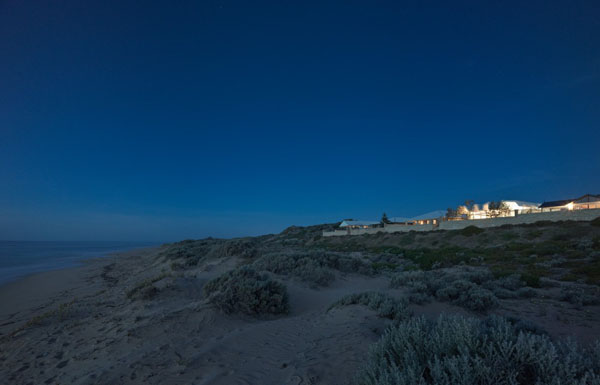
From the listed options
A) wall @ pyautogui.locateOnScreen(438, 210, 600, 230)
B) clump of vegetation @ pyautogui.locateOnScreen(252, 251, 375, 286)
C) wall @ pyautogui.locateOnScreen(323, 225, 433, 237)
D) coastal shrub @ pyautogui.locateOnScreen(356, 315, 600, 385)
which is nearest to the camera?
coastal shrub @ pyautogui.locateOnScreen(356, 315, 600, 385)

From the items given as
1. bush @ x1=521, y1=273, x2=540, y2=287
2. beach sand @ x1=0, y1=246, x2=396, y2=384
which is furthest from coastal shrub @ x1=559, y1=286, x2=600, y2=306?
beach sand @ x1=0, y1=246, x2=396, y2=384

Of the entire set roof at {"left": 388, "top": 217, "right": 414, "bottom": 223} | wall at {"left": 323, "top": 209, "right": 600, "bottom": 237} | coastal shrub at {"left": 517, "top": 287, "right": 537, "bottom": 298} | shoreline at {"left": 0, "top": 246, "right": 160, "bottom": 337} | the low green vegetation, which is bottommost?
shoreline at {"left": 0, "top": 246, "right": 160, "bottom": 337}

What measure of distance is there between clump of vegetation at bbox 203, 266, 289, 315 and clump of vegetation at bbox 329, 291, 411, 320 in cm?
146

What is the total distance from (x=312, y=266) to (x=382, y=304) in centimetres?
570

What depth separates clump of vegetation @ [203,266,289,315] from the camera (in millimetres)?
6586

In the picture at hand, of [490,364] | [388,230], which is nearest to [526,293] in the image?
[490,364]

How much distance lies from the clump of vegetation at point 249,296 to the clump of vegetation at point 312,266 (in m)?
3.03

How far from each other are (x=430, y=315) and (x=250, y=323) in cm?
413

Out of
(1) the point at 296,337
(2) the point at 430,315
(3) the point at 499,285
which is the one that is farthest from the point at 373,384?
(3) the point at 499,285

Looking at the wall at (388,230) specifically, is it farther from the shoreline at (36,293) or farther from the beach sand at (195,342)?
the shoreline at (36,293)

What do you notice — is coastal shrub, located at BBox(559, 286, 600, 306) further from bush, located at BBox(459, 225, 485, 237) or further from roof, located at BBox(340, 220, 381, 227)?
roof, located at BBox(340, 220, 381, 227)

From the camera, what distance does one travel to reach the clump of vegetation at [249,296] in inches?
259

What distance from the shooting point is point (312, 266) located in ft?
36.5

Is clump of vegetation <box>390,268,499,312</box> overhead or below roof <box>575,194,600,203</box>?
below
